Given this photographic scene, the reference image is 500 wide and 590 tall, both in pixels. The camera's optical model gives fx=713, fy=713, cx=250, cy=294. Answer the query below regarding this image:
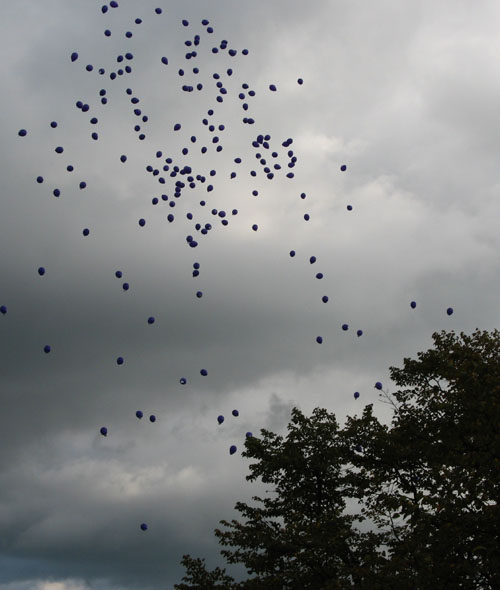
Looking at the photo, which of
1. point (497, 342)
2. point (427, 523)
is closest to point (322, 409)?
point (497, 342)

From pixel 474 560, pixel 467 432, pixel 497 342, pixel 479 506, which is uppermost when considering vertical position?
pixel 497 342

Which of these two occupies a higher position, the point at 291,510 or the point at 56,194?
the point at 56,194

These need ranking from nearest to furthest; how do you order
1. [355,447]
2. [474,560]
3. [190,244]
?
[474,560] → [190,244] → [355,447]

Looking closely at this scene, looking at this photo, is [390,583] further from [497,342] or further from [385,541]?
[497,342]

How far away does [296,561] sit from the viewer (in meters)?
24.2

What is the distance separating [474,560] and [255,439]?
13349 millimetres

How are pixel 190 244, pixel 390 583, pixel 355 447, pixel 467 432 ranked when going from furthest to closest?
pixel 355 447 < pixel 467 432 < pixel 390 583 < pixel 190 244

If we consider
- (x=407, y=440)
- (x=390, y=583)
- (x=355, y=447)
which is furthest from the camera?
(x=355, y=447)

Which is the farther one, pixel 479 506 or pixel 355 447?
pixel 355 447

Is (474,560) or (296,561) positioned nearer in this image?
(474,560)

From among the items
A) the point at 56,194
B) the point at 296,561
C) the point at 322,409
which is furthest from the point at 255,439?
the point at 56,194

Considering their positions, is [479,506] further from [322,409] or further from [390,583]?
[322,409]

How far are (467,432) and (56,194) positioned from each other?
13.6 m

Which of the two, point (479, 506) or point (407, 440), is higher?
point (407, 440)
